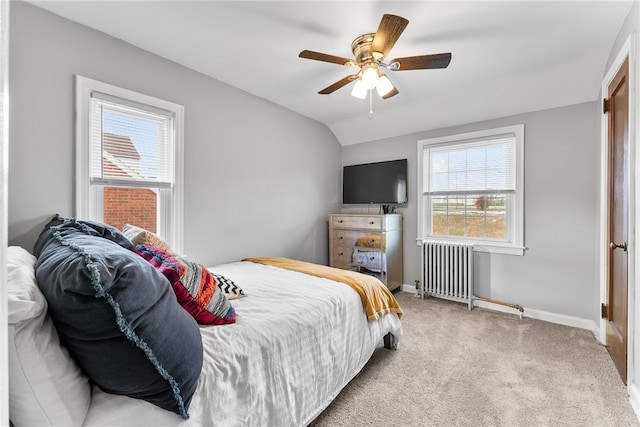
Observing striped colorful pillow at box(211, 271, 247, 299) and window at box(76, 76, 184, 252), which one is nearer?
striped colorful pillow at box(211, 271, 247, 299)

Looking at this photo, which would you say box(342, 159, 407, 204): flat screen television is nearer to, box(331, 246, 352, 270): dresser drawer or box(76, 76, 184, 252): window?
box(331, 246, 352, 270): dresser drawer

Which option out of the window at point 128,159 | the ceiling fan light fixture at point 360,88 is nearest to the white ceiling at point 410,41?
the ceiling fan light fixture at point 360,88

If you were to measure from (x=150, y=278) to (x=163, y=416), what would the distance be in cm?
48

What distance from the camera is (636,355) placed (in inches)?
66.4

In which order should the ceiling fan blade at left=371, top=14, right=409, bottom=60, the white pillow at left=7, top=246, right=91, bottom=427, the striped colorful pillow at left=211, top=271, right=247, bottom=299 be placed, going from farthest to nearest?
1. the striped colorful pillow at left=211, top=271, right=247, bottom=299
2. the ceiling fan blade at left=371, top=14, right=409, bottom=60
3. the white pillow at left=7, top=246, right=91, bottom=427

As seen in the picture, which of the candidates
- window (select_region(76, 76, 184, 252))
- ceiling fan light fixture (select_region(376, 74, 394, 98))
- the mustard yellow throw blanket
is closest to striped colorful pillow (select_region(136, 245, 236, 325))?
the mustard yellow throw blanket

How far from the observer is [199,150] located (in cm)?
278

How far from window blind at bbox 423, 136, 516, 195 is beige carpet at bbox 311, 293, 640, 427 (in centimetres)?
165

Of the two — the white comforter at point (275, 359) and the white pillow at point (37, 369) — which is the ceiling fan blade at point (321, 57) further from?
the white pillow at point (37, 369)

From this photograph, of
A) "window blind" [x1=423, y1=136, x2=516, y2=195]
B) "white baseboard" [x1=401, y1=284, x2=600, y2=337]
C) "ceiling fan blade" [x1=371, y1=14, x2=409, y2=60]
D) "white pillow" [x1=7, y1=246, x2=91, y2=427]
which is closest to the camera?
"white pillow" [x1=7, y1=246, x2=91, y2=427]

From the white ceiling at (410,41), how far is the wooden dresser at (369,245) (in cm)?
160

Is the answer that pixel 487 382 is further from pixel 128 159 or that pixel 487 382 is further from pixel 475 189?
pixel 128 159

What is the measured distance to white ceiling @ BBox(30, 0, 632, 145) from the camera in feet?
6.14

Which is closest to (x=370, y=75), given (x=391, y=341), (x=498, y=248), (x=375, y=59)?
(x=375, y=59)
